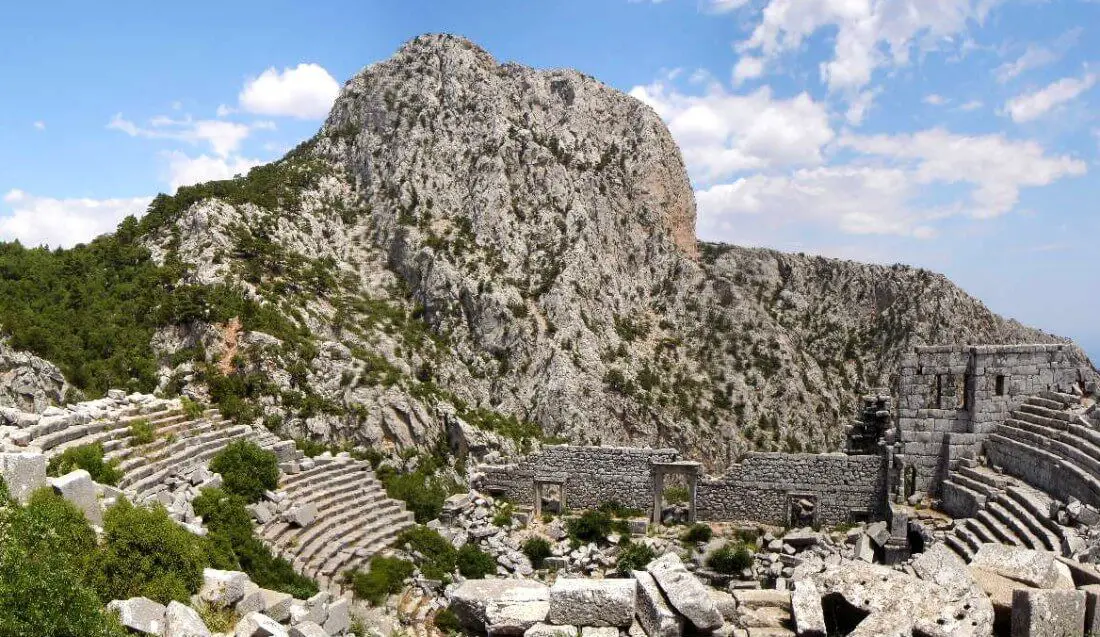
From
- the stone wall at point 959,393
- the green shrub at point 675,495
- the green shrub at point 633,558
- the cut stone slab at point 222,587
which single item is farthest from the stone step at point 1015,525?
the cut stone slab at point 222,587

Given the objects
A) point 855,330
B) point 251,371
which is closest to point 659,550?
point 251,371

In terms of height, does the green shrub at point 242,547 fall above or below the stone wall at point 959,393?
below

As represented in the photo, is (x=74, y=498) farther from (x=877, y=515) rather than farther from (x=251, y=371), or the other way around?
(x=877, y=515)

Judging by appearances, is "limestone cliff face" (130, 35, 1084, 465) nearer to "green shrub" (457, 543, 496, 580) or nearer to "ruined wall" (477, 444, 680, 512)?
"ruined wall" (477, 444, 680, 512)

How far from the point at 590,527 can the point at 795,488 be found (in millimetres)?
7037

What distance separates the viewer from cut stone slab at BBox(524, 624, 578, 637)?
28.3 ft

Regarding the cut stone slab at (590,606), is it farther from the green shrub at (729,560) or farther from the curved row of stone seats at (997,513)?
the green shrub at (729,560)

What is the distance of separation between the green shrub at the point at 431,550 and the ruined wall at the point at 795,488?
9155mm

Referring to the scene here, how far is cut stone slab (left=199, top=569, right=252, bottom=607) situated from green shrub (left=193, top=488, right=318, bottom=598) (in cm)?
234

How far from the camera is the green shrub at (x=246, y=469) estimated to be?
1811 centimetres

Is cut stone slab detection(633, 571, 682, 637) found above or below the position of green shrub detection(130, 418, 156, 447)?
below

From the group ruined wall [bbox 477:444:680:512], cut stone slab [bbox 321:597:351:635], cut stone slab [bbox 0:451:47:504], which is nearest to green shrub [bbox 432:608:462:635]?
cut stone slab [bbox 321:597:351:635]

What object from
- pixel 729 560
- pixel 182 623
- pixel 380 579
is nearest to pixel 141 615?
pixel 182 623

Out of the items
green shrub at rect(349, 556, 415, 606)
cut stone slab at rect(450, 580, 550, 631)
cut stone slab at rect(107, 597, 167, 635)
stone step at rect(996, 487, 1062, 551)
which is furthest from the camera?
green shrub at rect(349, 556, 415, 606)
